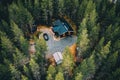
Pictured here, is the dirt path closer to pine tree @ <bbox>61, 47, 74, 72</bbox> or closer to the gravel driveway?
the gravel driveway

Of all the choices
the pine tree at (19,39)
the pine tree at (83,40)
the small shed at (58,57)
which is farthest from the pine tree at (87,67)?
the pine tree at (19,39)

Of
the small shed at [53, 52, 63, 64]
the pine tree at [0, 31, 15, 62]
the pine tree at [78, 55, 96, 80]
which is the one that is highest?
the pine tree at [0, 31, 15, 62]

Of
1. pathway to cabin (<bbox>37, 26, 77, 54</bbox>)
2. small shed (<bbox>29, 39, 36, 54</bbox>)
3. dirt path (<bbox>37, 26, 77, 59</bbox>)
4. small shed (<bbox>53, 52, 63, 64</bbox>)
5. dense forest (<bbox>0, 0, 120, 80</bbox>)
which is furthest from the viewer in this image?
pathway to cabin (<bbox>37, 26, 77, 54</bbox>)

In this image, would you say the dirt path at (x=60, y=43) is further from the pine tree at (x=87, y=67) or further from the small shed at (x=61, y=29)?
the pine tree at (x=87, y=67)

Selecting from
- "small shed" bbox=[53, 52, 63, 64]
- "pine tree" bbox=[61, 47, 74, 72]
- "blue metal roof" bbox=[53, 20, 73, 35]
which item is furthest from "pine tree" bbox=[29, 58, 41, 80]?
"blue metal roof" bbox=[53, 20, 73, 35]

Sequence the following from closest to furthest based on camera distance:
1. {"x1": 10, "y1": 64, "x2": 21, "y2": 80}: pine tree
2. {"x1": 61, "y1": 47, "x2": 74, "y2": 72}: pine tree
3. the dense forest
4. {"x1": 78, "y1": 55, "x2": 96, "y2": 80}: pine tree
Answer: {"x1": 61, "y1": 47, "x2": 74, "y2": 72}: pine tree, {"x1": 78, "y1": 55, "x2": 96, "y2": 80}: pine tree, {"x1": 10, "y1": 64, "x2": 21, "y2": 80}: pine tree, the dense forest

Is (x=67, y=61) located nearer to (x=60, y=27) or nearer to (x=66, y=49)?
(x=66, y=49)

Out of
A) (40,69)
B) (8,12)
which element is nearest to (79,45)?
(40,69)
